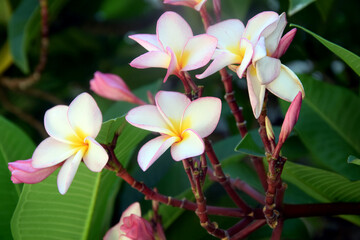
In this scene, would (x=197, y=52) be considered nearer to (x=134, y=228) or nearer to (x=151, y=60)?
(x=151, y=60)

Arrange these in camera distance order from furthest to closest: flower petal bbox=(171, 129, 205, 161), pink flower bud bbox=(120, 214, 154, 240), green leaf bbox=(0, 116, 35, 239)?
green leaf bbox=(0, 116, 35, 239)
pink flower bud bbox=(120, 214, 154, 240)
flower petal bbox=(171, 129, 205, 161)

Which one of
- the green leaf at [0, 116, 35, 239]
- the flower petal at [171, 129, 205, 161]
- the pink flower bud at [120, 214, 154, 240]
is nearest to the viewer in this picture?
the flower petal at [171, 129, 205, 161]

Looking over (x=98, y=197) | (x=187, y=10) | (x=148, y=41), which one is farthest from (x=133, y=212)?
(x=187, y=10)

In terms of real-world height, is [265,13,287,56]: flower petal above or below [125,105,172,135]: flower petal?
above

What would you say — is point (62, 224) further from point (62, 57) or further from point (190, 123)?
point (62, 57)

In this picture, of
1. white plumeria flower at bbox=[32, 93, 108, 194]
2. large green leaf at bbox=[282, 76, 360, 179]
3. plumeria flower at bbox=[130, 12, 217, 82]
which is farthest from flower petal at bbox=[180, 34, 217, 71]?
large green leaf at bbox=[282, 76, 360, 179]

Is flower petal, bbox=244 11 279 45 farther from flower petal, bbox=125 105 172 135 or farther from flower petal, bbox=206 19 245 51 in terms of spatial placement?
flower petal, bbox=125 105 172 135
